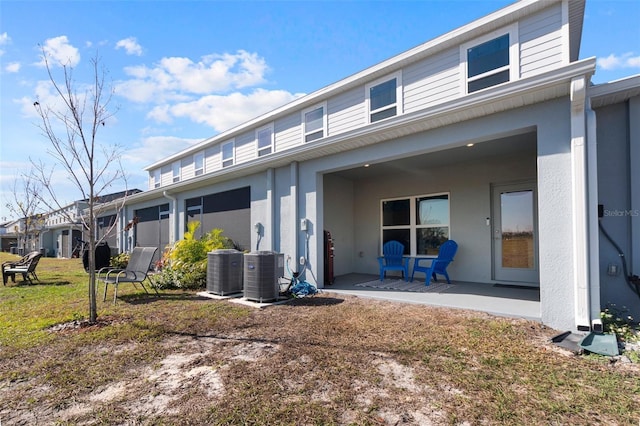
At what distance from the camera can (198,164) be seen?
513 inches

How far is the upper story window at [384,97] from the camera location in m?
7.10

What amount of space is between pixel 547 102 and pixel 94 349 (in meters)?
6.30

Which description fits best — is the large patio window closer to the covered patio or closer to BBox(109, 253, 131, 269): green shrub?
the covered patio

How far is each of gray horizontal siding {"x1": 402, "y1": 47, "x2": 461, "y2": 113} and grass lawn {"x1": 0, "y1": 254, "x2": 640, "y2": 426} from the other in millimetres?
4367

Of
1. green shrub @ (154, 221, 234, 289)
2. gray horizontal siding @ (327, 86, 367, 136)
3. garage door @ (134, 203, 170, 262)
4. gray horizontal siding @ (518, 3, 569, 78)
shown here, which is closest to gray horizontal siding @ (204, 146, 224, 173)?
garage door @ (134, 203, 170, 262)

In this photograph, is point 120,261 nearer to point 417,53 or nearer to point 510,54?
point 417,53

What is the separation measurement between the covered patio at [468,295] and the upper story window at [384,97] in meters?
3.92

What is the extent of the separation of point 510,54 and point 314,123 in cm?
476

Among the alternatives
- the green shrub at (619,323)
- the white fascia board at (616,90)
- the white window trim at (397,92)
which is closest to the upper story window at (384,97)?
the white window trim at (397,92)

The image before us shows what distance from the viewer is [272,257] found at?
5699mm

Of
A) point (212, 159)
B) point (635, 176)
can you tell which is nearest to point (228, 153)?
point (212, 159)

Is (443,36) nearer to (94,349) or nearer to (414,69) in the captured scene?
(414,69)

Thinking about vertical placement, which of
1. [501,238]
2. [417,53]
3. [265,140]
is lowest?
[501,238]

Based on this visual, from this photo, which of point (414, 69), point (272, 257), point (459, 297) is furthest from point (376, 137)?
point (459, 297)
